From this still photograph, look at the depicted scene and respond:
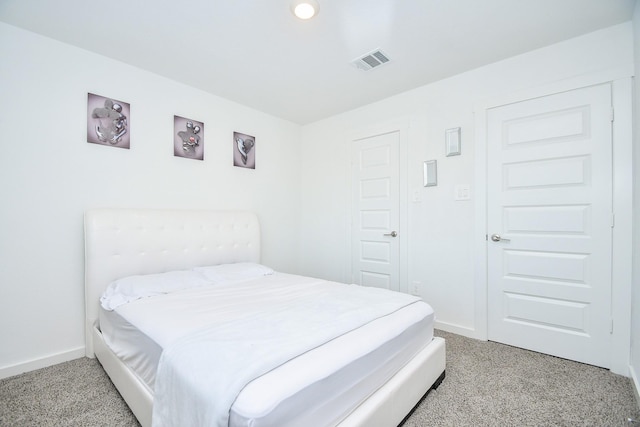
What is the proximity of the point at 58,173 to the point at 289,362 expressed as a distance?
237 centimetres

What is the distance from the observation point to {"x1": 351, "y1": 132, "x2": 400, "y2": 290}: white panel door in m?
3.20

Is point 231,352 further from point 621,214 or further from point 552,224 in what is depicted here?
point 621,214

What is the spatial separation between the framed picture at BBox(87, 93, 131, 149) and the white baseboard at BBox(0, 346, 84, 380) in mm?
1685

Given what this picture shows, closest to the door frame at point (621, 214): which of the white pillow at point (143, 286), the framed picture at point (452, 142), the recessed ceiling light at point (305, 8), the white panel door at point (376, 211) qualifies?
the framed picture at point (452, 142)

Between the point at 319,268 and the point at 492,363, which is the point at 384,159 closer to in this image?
the point at 319,268

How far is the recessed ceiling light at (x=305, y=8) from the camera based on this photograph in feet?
5.83

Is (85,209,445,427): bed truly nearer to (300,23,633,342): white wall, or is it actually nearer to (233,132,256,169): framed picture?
(233,132,256,169): framed picture

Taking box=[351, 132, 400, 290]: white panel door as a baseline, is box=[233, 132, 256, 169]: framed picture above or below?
above

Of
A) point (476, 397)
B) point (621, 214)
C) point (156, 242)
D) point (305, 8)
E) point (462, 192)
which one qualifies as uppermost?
point (305, 8)

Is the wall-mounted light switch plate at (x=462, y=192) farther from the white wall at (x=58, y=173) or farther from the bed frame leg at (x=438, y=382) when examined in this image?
the white wall at (x=58, y=173)

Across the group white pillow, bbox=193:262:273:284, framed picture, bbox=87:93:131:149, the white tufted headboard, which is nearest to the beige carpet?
the white tufted headboard

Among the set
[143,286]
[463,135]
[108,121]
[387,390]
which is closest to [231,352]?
[387,390]

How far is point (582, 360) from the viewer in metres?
2.15

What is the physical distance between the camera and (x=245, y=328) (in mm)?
1381
